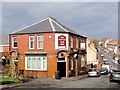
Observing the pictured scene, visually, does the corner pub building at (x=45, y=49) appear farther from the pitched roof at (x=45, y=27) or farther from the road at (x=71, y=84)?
the road at (x=71, y=84)

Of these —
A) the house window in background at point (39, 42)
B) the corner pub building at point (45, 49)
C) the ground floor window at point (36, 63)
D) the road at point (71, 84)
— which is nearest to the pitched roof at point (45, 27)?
the corner pub building at point (45, 49)

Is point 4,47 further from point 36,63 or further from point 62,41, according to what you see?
point 62,41

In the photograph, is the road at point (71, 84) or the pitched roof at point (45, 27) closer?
the road at point (71, 84)

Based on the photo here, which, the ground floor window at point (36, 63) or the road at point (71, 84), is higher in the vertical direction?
the ground floor window at point (36, 63)

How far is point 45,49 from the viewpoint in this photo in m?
43.4

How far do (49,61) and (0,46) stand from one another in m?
21.6

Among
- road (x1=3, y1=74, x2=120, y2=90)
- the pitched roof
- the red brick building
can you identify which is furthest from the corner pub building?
the red brick building

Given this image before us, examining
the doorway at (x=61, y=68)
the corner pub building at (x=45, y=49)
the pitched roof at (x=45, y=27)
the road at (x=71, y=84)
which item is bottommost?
the road at (x=71, y=84)

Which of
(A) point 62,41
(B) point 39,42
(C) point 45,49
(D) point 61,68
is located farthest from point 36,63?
(A) point 62,41

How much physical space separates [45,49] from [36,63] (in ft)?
8.54

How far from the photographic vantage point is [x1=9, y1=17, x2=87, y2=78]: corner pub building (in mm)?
42750

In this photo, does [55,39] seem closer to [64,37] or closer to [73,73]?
[64,37]

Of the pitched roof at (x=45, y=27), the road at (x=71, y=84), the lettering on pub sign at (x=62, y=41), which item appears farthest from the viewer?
the pitched roof at (x=45, y=27)

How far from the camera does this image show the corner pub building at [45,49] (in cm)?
Result: 4275
